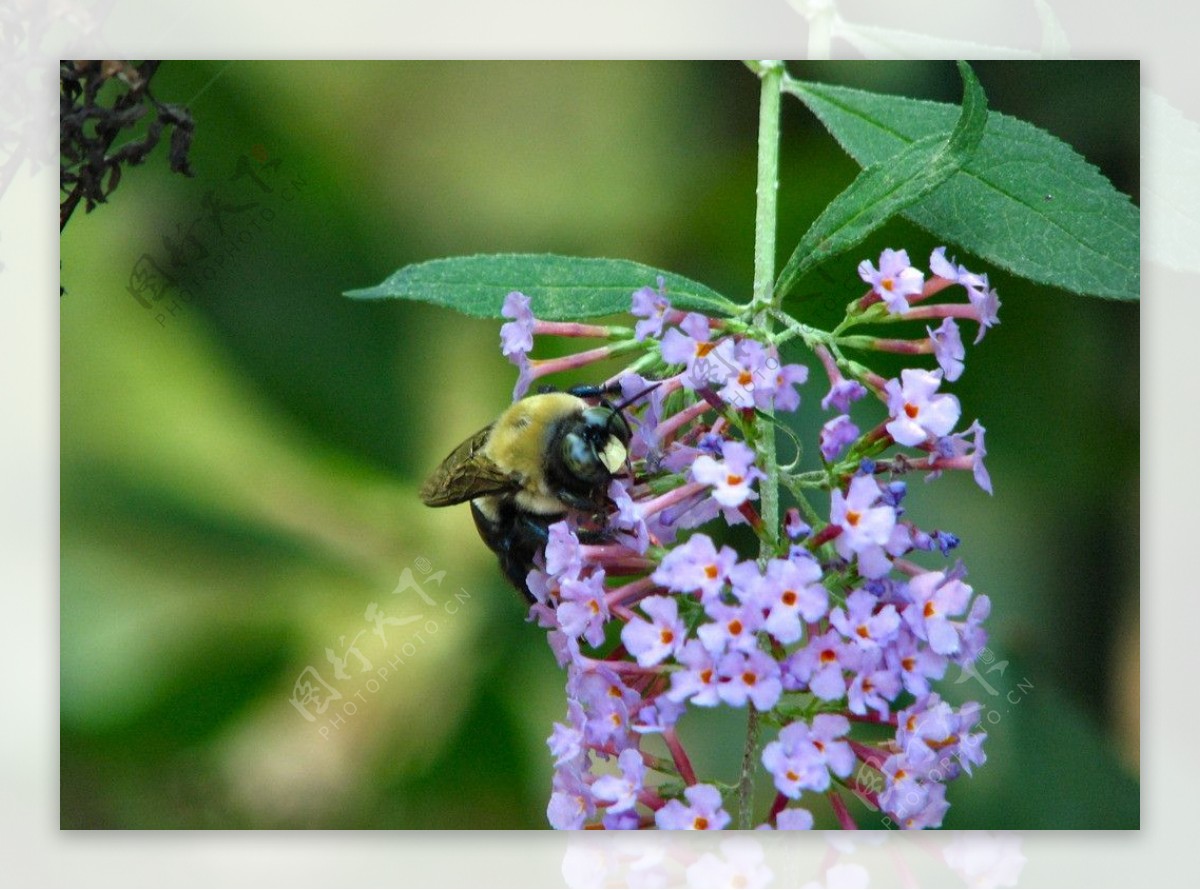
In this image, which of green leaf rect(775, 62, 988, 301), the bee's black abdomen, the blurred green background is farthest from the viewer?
the blurred green background

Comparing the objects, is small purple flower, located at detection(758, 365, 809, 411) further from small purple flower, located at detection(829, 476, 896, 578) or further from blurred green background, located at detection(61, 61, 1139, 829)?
blurred green background, located at detection(61, 61, 1139, 829)

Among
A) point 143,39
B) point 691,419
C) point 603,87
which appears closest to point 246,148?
point 143,39

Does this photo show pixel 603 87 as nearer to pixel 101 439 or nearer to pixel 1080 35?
pixel 1080 35

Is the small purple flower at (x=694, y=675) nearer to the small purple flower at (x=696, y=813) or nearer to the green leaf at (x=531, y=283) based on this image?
the small purple flower at (x=696, y=813)

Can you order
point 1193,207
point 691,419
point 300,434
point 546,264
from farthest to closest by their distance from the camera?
point 300,434, point 1193,207, point 546,264, point 691,419

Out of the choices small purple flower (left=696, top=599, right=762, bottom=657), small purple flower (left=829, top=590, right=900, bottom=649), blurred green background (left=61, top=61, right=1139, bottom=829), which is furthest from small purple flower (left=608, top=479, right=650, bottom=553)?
blurred green background (left=61, top=61, right=1139, bottom=829)

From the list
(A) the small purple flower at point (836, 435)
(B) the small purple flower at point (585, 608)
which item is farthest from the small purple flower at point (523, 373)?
(A) the small purple flower at point (836, 435)

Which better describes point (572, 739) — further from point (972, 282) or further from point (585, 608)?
point (972, 282)
